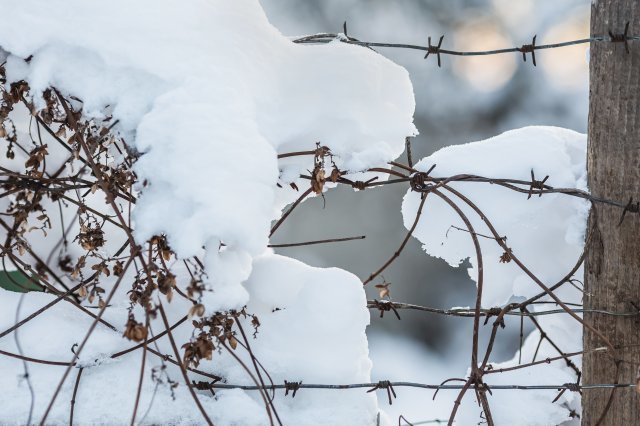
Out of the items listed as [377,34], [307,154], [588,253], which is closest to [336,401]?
[307,154]

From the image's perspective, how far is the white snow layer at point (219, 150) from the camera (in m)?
1.32

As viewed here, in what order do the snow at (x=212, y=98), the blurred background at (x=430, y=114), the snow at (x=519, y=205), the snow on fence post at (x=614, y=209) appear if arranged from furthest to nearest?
the blurred background at (x=430, y=114) < the snow at (x=519, y=205) < the snow on fence post at (x=614, y=209) < the snow at (x=212, y=98)

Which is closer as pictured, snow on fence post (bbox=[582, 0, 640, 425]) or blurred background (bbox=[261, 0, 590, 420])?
snow on fence post (bbox=[582, 0, 640, 425])

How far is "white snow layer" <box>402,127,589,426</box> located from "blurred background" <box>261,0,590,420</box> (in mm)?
5980

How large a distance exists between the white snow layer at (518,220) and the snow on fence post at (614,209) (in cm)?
7

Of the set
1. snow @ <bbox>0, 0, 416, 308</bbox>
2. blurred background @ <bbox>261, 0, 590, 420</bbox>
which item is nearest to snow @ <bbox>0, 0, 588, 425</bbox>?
snow @ <bbox>0, 0, 416, 308</bbox>

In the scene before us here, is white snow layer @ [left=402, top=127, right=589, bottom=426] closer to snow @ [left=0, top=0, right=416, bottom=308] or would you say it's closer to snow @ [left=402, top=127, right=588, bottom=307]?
snow @ [left=402, top=127, right=588, bottom=307]

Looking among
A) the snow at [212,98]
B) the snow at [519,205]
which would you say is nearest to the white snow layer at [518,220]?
the snow at [519,205]

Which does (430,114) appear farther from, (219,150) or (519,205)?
(219,150)

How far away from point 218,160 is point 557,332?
4.20ft

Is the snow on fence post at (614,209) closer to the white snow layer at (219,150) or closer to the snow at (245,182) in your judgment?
the snow at (245,182)

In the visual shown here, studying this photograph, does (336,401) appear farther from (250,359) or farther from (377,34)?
(377,34)

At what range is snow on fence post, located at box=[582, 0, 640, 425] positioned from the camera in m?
1.48

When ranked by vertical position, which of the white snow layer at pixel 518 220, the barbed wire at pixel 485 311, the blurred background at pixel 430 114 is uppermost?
the blurred background at pixel 430 114
